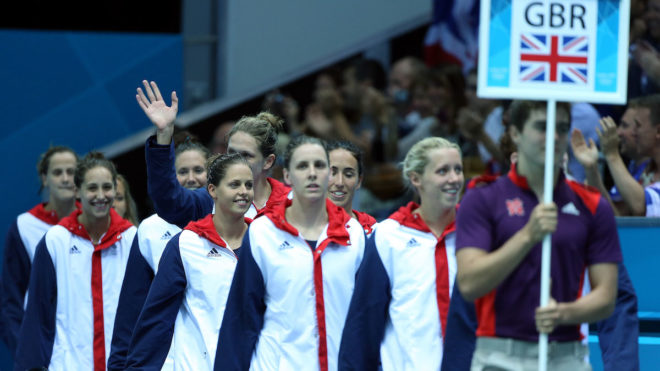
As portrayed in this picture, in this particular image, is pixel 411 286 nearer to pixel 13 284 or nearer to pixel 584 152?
pixel 584 152

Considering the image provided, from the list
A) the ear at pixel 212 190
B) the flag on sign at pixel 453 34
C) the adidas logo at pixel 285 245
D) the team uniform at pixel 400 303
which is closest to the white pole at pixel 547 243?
the team uniform at pixel 400 303

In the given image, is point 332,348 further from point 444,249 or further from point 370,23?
point 370,23

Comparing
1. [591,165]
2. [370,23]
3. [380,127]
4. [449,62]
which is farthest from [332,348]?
[370,23]

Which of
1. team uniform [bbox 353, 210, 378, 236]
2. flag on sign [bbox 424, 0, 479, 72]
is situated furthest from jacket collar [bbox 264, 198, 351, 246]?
flag on sign [bbox 424, 0, 479, 72]

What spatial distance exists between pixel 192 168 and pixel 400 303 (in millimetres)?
2237

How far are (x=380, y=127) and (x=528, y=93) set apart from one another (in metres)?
6.76

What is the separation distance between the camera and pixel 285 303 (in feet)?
19.1

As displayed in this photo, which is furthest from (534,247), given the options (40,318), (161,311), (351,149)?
(40,318)

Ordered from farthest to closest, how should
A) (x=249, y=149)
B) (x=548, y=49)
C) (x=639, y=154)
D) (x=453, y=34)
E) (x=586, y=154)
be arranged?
(x=453, y=34) < (x=639, y=154) < (x=586, y=154) < (x=249, y=149) < (x=548, y=49)

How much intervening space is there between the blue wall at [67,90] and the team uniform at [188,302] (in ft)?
19.1

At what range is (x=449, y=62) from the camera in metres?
12.3

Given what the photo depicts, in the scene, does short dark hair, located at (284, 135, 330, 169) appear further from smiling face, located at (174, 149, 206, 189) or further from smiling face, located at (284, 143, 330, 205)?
smiling face, located at (174, 149, 206, 189)

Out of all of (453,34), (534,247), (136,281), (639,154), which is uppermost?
(453,34)

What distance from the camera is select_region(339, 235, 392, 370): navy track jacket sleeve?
5.67 meters
